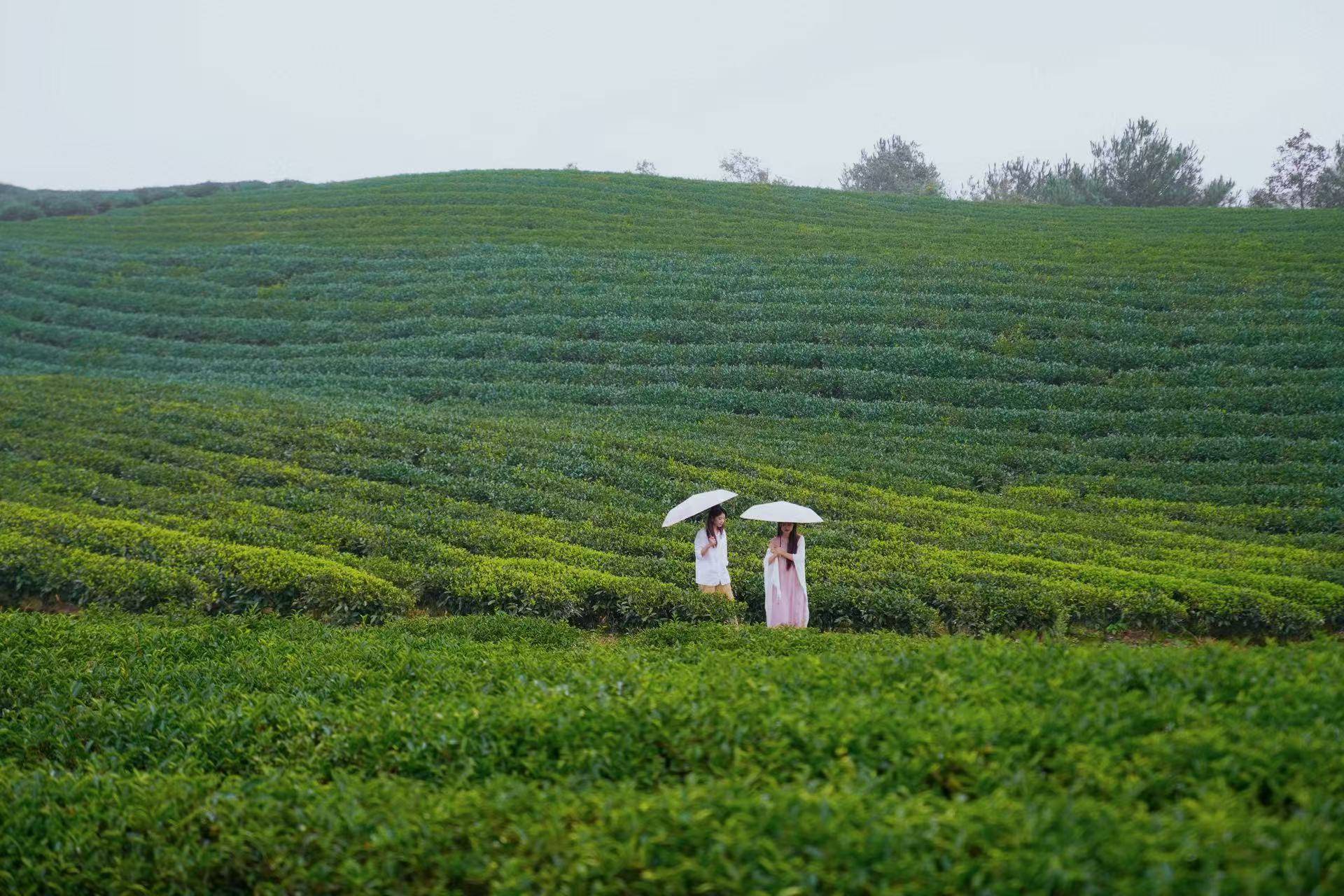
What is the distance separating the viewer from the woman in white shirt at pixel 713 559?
35.8ft

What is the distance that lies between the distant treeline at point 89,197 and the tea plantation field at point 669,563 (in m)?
12.4

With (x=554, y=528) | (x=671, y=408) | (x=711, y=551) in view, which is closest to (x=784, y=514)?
(x=711, y=551)

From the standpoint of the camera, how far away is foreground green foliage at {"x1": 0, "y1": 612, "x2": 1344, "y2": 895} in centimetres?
400

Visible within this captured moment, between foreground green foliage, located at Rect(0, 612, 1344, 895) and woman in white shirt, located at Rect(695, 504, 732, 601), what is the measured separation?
10.0 feet

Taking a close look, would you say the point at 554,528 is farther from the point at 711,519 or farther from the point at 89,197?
the point at 89,197

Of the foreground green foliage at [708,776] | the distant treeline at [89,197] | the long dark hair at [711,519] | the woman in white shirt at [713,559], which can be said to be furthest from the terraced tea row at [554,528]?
the distant treeline at [89,197]

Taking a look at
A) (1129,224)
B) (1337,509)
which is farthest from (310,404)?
(1129,224)

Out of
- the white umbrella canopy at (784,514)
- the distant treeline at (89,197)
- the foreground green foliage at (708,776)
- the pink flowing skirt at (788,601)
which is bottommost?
the pink flowing skirt at (788,601)

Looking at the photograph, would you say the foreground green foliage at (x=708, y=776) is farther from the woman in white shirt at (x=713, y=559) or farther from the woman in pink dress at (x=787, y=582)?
the woman in white shirt at (x=713, y=559)

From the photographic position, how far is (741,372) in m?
23.0

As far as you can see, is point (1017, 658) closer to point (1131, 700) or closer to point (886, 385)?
point (1131, 700)

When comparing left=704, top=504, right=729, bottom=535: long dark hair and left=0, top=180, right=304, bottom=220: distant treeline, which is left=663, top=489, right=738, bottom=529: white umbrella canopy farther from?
left=0, top=180, right=304, bottom=220: distant treeline

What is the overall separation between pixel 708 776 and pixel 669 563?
7.16m

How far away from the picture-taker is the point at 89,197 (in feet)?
156
